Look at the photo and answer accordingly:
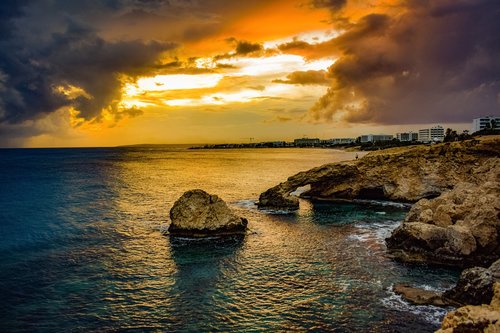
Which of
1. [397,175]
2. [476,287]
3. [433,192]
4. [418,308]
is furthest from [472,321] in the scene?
[397,175]

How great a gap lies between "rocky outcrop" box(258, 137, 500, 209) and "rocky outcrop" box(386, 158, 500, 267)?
2018 centimetres

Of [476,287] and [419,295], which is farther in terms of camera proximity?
[419,295]

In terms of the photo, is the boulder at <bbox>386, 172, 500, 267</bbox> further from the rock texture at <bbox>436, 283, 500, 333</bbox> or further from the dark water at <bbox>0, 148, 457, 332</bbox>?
the rock texture at <bbox>436, 283, 500, 333</bbox>

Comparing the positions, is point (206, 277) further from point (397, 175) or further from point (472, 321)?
point (397, 175)

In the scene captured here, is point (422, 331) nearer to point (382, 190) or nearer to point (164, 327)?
point (164, 327)

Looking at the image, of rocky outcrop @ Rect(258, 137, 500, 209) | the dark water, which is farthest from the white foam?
rocky outcrop @ Rect(258, 137, 500, 209)

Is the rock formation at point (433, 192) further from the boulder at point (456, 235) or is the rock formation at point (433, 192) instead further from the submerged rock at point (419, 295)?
the submerged rock at point (419, 295)

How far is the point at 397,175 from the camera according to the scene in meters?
56.5

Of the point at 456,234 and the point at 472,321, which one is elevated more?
the point at 472,321

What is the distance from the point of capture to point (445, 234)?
29.0m

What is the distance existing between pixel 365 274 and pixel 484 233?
1068cm

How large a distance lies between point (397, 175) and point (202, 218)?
3375 cm

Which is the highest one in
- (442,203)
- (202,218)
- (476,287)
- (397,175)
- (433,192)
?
(397,175)

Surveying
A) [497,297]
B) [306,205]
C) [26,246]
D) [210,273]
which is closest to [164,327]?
[210,273]
